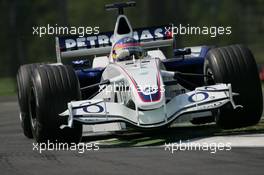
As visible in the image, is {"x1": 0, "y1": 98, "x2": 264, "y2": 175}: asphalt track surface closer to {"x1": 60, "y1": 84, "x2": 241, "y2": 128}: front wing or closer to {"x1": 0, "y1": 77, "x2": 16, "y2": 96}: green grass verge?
{"x1": 60, "y1": 84, "x2": 241, "y2": 128}: front wing

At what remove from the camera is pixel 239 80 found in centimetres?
1288

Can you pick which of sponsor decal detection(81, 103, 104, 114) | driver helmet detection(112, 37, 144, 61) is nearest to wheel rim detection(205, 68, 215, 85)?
driver helmet detection(112, 37, 144, 61)

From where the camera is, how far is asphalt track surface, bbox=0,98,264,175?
376 inches

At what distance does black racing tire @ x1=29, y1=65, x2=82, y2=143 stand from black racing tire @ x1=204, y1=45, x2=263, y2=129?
6.80ft

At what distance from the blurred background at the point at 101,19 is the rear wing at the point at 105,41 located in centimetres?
3087

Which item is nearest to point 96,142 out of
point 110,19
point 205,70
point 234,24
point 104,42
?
point 205,70

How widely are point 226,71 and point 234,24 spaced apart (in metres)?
67.4

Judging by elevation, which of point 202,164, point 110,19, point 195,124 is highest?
point 202,164

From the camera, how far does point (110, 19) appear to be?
293ft

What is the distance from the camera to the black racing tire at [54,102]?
12.5 metres

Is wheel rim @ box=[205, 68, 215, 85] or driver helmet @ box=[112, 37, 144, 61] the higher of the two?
driver helmet @ box=[112, 37, 144, 61]

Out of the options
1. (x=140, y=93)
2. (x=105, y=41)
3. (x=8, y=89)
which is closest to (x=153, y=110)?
(x=140, y=93)

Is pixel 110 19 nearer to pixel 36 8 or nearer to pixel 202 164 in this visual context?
pixel 36 8

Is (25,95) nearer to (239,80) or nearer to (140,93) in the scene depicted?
(140,93)
